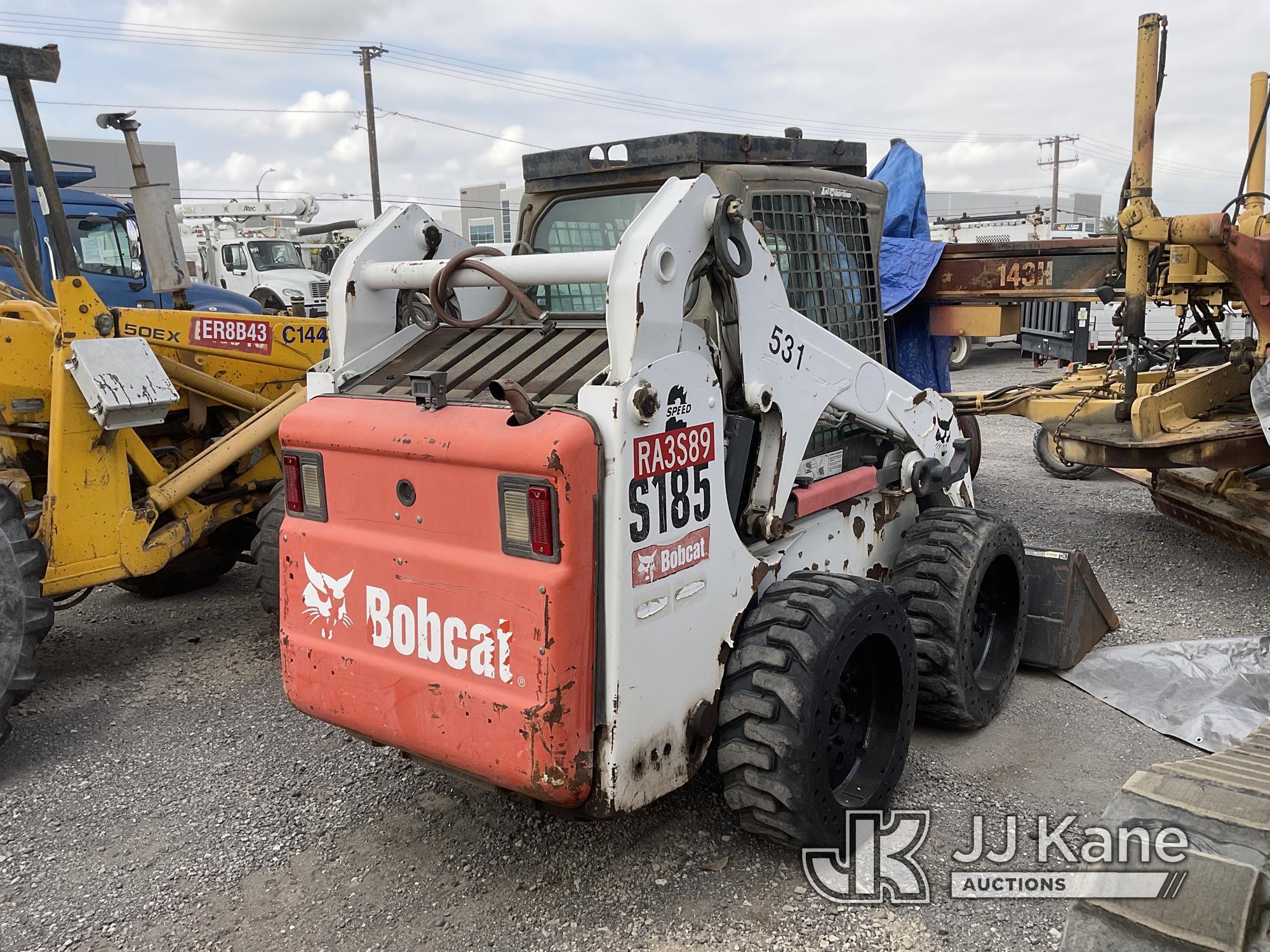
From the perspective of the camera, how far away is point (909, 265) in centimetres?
646

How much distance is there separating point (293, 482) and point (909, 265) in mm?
4414

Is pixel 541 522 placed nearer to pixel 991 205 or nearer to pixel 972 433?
pixel 972 433

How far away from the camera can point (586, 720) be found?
2799mm

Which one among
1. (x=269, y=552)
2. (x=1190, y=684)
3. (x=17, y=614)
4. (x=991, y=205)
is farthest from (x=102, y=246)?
(x=991, y=205)

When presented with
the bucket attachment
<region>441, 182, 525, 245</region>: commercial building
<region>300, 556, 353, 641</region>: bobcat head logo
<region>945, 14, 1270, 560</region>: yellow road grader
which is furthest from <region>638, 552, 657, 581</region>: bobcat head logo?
<region>441, 182, 525, 245</region>: commercial building

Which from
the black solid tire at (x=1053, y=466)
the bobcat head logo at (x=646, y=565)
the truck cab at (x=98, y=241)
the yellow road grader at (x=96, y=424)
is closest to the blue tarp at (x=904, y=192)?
the black solid tire at (x=1053, y=466)

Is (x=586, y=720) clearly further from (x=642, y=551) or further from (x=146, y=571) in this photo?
(x=146, y=571)

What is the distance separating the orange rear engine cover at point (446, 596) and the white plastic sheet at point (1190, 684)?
280 centimetres

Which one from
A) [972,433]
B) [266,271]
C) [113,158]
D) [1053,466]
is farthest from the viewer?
[113,158]

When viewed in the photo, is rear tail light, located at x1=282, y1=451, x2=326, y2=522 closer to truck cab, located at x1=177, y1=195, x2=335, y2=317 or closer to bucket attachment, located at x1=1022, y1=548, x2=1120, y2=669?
bucket attachment, located at x1=1022, y1=548, x2=1120, y2=669

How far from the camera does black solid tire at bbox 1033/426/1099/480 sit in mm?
9062

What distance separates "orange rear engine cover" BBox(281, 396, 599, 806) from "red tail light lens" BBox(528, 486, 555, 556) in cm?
3

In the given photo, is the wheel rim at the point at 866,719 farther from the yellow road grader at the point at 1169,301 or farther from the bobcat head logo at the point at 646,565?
the yellow road grader at the point at 1169,301

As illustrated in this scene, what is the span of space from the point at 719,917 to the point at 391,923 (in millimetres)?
990
